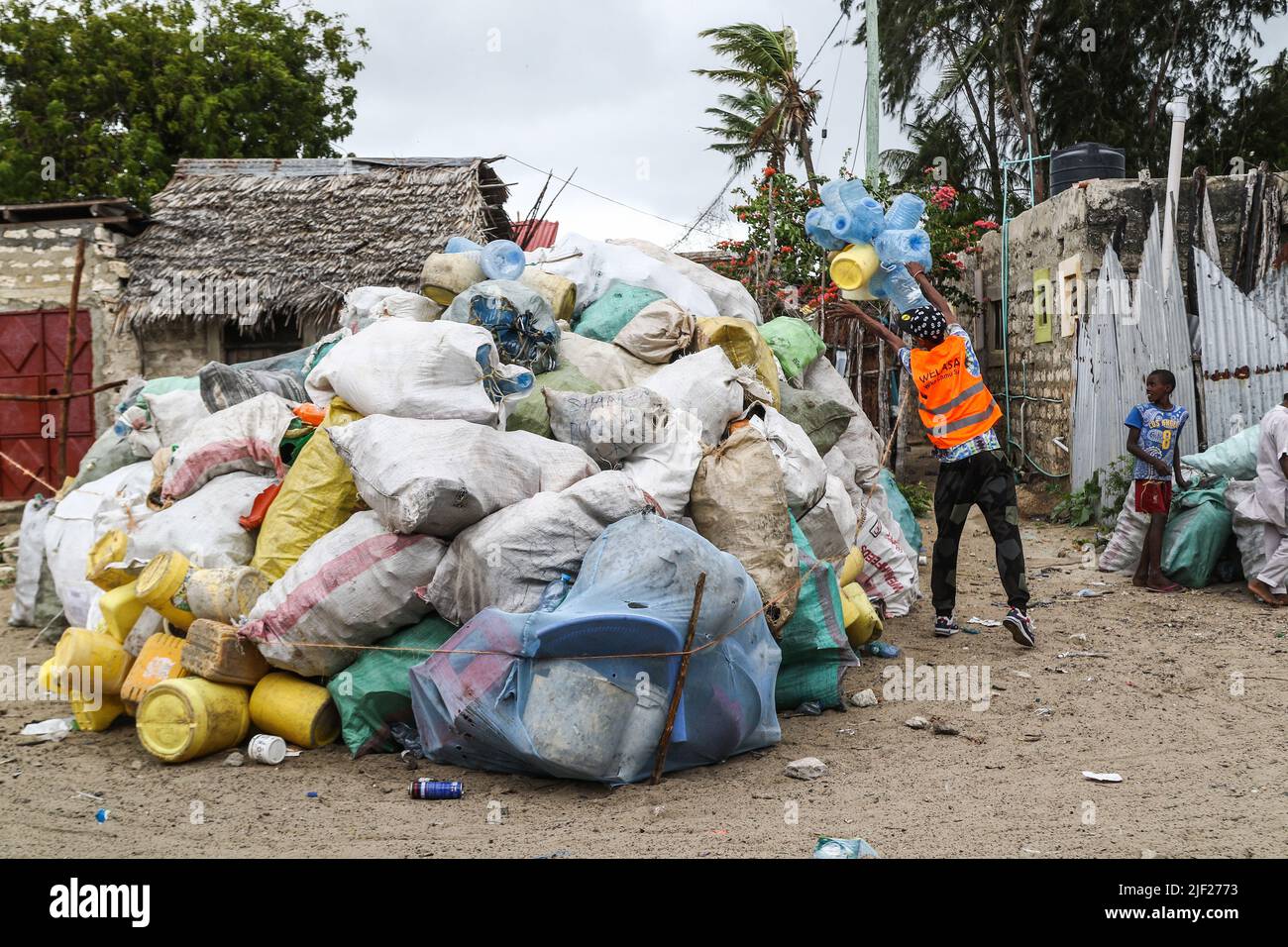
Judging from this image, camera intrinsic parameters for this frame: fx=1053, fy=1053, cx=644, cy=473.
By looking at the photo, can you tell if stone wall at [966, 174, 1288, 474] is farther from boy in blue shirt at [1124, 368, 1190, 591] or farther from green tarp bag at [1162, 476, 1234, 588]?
green tarp bag at [1162, 476, 1234, 588]

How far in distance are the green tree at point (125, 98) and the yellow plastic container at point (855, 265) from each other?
1474 centimetres

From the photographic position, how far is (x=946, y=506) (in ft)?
15.5

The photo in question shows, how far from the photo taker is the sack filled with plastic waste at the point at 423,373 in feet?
12.7

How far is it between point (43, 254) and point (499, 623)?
8.38 m

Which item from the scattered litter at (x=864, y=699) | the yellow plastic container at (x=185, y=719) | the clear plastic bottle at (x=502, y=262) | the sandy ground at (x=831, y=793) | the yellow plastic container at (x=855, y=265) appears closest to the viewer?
the sandy ground at (x=831, y=793)

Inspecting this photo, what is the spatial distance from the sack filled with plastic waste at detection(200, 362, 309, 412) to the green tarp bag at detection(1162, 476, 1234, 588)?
183 inches

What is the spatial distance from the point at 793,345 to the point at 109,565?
11.2 feet

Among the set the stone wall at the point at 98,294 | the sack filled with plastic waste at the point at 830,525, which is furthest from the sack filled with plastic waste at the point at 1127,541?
the stone wall at the point at 98,294

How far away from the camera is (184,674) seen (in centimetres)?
347

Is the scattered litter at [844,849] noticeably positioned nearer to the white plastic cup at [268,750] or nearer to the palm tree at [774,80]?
the white plastic cup at [268,750]

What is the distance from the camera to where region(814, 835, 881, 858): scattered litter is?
2420 mm

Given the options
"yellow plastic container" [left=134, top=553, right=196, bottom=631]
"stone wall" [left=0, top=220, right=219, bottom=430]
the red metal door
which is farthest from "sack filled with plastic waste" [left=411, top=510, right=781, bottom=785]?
the red metal door

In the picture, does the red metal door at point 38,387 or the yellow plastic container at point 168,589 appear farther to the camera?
the red metal door at point 38,387
